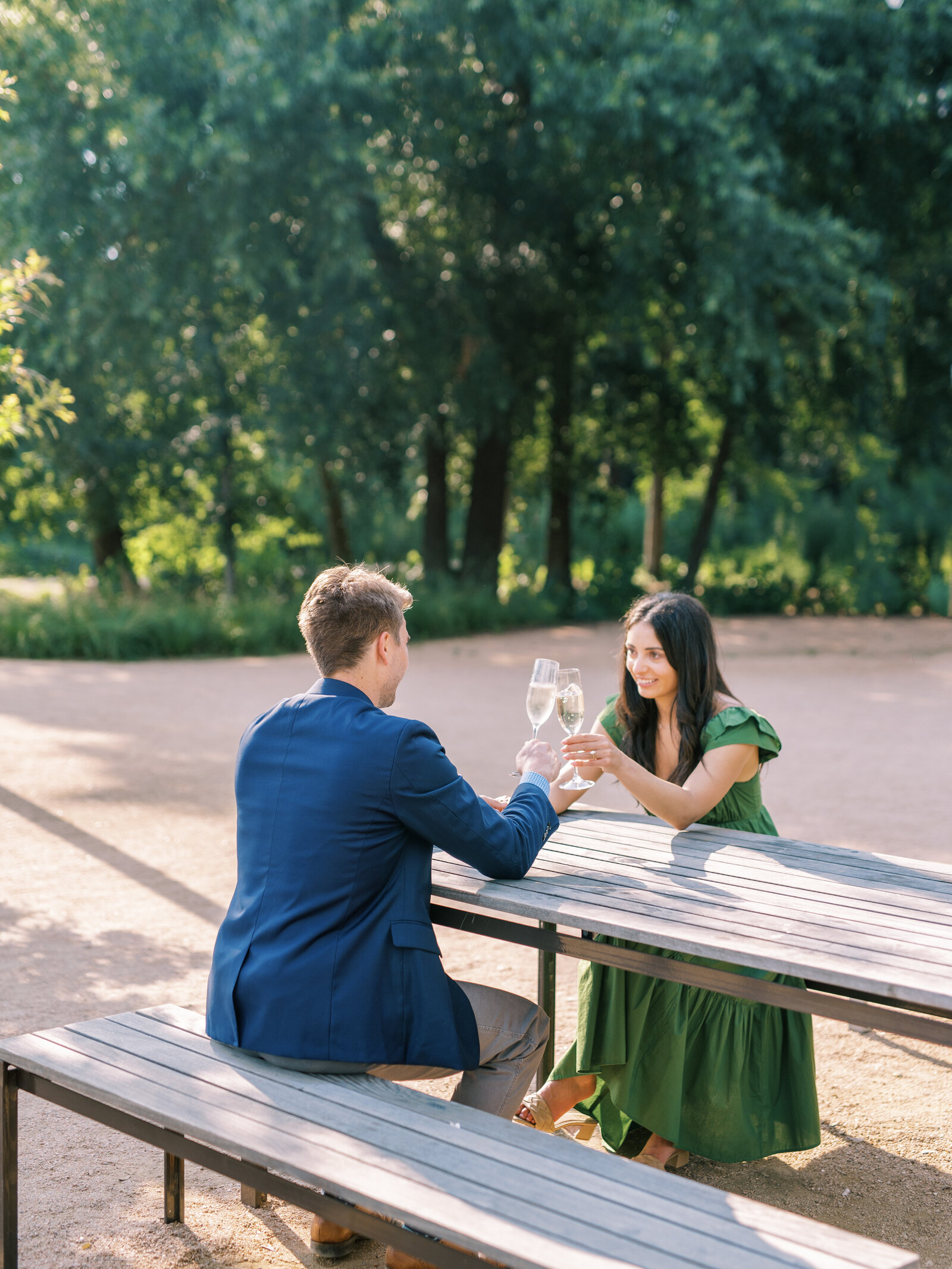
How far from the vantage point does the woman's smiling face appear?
349cm

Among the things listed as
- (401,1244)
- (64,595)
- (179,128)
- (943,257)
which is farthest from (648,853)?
(943,257)

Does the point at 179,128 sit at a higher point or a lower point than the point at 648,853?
higher

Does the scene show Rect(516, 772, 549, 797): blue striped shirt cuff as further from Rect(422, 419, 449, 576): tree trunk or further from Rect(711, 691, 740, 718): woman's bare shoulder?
Rect(422, 419, 449, 576): tree trunk

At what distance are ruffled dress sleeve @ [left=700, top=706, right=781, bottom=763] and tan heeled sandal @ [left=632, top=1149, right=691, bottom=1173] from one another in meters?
1.11

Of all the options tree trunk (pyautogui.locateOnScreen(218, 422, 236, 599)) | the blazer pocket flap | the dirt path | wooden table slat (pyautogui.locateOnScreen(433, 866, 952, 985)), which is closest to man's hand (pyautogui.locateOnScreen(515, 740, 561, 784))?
wooden table slat (pyautogui.locateOnScreen(433, 866, 952, 985))

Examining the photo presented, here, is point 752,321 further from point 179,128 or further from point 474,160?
point 179,128

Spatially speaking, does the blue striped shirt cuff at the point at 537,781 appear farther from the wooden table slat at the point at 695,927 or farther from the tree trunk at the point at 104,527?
the tree trunk at the point at 104,527

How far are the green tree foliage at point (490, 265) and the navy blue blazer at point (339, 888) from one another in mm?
12014

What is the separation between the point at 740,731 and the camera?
3322 millimetres

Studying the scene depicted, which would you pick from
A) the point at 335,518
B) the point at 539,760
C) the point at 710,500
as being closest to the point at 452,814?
the point at 539,760

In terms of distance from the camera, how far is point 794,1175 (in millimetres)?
3363

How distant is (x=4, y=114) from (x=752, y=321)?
10447mm

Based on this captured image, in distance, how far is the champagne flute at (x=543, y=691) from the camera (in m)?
3.17

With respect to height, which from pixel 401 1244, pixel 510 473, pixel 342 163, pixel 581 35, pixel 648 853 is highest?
pixel 581 35
